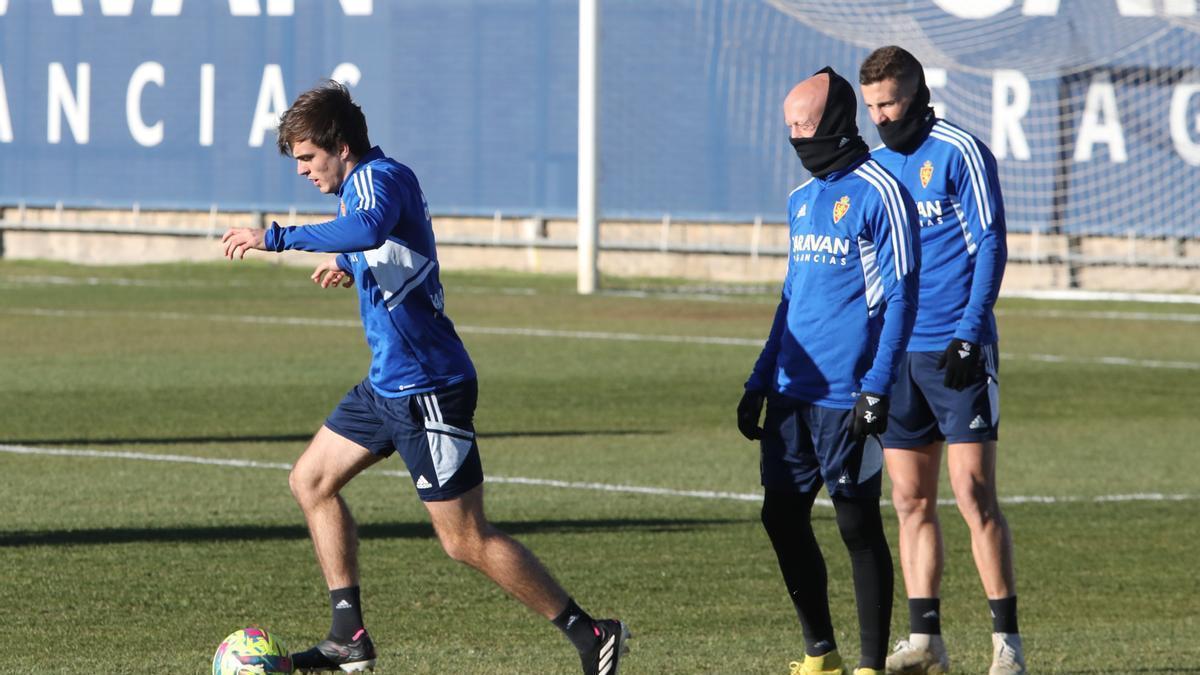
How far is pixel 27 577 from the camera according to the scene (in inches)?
354

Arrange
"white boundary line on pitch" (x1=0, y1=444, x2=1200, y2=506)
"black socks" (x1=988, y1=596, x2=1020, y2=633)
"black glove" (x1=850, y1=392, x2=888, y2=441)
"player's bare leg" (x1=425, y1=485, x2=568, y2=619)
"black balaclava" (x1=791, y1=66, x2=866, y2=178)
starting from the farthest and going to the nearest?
"white boundary line on pitch" (x1=0, y1=444, x2=1200, y2=506) < "black socks" (x1=988, y1=596, x2=1020, y2=633) < "player's bare leg" (x1=425, y1=485, x2=568, y2=619) < "black balaclava" (x1=791, y1=66, x2=866, y2=178) < "black glove" (x1=850, y1=392, x2=888, y2=441)

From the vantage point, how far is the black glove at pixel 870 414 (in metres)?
6.41

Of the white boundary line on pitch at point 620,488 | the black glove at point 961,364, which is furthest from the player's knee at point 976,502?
the white boundary line on pitch at point 620,488

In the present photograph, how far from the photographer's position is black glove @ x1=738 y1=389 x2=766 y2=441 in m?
6.84

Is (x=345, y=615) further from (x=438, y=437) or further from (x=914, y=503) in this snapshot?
(x=914, y=503)

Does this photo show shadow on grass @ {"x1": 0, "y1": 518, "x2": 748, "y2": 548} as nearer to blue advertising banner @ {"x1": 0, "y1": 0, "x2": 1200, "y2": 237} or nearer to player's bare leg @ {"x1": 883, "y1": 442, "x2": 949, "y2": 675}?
player's bare leg @ {"x1": 883, "y1": 442, "x2": 949, "y2": 675}

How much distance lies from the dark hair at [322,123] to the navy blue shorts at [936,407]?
6.43ft

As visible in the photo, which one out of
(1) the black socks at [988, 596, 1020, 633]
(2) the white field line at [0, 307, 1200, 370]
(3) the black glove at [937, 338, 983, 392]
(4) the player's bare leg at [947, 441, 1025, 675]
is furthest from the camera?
(2) the white field line at [0, 307, 1200, 370]

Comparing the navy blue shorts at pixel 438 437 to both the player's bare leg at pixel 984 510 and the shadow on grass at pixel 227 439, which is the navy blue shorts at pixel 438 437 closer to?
the player's bare leg at pixel 984 510

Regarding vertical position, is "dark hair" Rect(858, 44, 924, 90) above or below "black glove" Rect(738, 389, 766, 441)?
above

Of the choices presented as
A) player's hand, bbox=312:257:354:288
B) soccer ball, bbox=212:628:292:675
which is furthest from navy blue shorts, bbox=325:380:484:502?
soccer ball, bbox=212:628:292:675

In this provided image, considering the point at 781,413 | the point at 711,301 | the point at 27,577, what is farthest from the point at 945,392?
the point at 711,301

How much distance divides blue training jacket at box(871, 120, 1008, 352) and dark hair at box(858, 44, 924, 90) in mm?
238

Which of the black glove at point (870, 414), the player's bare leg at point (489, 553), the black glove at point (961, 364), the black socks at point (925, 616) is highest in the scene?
the black glove at point (961, 364)
